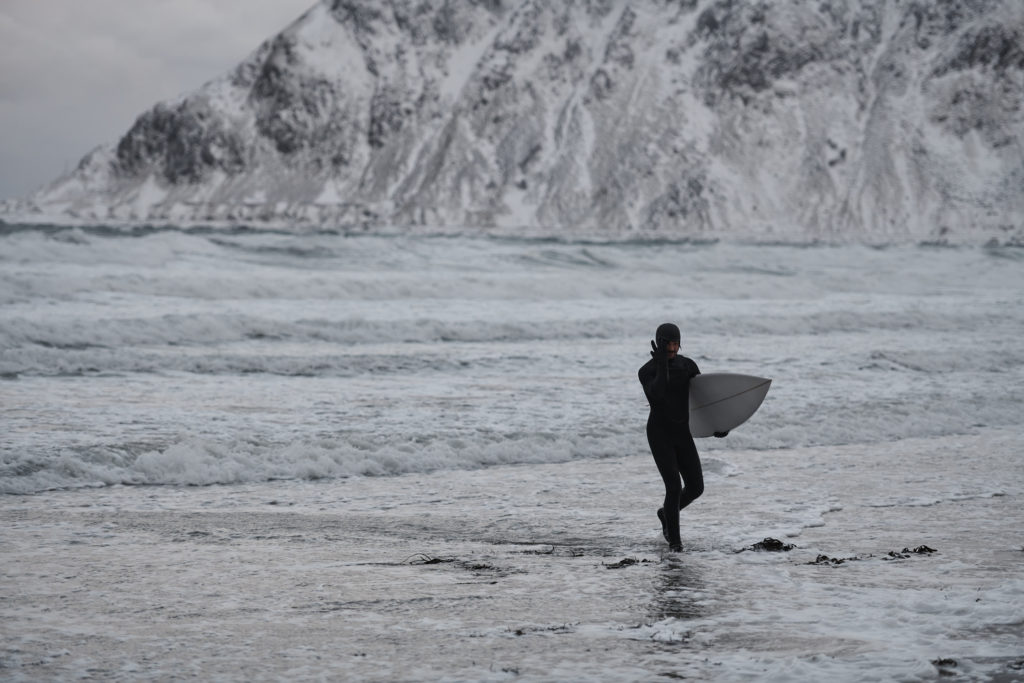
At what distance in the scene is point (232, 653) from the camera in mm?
5094

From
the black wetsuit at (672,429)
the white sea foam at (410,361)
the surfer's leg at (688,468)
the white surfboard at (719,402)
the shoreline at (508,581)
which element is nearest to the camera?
the shoreline at (508,581)

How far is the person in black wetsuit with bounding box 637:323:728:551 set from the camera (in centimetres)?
724

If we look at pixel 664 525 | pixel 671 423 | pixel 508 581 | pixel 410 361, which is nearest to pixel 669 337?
pixel 671 423

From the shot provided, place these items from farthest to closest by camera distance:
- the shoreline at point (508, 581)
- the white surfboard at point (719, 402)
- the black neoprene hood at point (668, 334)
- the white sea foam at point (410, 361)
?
the white sea foam at point (410, 361) < the white surfboard at point (719, 402) < the black neoprene hood at point (668, 334) < the shoreline at point (508, 581)

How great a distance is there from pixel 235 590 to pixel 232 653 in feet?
3.58

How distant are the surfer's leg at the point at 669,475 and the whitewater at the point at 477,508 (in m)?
0.20

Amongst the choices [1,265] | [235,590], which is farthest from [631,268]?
[235,590]

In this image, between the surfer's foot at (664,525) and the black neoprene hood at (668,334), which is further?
the surfer's foot at (664,525)

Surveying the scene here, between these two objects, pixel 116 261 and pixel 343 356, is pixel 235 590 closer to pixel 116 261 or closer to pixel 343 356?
pixel 343 356

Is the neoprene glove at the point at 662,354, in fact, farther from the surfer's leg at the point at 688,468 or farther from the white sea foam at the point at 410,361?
the white sea foam at the point at 410,361

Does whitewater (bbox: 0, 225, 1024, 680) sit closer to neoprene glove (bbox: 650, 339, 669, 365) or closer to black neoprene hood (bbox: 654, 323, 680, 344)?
neoprene glove (bbox: 650, 339, 669, 365)

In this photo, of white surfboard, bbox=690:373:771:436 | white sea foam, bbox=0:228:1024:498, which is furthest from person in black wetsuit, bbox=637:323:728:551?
white sea foam, bbox=0:228:1024:498

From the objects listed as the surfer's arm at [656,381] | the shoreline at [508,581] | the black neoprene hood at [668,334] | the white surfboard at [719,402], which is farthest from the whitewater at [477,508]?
the black neoprene hood at [668,334]

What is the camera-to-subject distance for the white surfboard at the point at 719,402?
24.8ft
